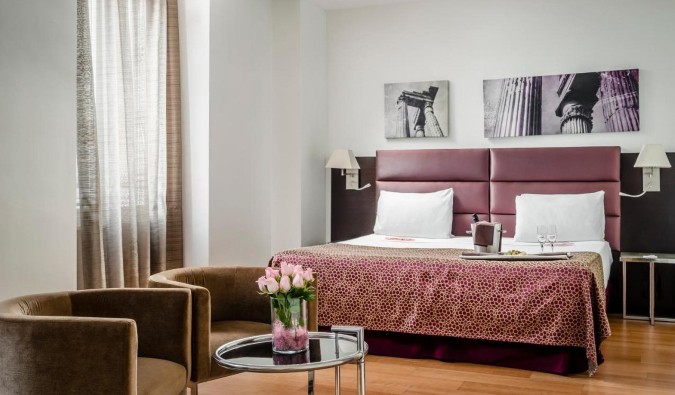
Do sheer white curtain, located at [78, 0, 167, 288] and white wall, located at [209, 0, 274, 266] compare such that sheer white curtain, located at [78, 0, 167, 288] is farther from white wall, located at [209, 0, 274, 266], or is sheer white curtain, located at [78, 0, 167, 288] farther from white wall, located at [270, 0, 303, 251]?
white wall, located at [270, 0, 303, 251]

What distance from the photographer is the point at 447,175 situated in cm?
584

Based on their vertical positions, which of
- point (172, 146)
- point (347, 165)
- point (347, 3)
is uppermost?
point (347, 3)

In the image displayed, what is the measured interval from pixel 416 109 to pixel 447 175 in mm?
670

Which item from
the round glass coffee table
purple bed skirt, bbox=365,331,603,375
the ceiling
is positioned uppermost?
the ceiling

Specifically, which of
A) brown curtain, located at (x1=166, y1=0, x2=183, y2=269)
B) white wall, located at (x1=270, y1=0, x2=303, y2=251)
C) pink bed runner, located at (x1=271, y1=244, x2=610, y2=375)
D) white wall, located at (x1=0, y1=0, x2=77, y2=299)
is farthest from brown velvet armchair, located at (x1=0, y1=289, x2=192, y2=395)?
white wall, located at (x1=270, y1=0, x2=303, y2=251)

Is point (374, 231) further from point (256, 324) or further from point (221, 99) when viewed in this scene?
point (256, 324)

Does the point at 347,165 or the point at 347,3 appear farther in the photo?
the point at 347,3

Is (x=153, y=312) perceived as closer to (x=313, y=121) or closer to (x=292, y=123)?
(x=292, y=123)

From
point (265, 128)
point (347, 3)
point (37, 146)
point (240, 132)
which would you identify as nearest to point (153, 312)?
point (37, 146)

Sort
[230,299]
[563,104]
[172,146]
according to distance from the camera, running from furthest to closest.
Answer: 1. [563,104]
2. [172,146]
3. [230,299]

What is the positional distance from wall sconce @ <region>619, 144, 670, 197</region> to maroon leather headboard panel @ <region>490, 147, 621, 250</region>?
0.62 ft

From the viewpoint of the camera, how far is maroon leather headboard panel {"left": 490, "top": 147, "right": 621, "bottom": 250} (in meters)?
5.30

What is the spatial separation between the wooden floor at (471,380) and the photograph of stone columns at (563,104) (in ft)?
6.47

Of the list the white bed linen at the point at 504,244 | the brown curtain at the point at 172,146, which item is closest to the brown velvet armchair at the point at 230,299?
the brown curtain at the point at 172,146
